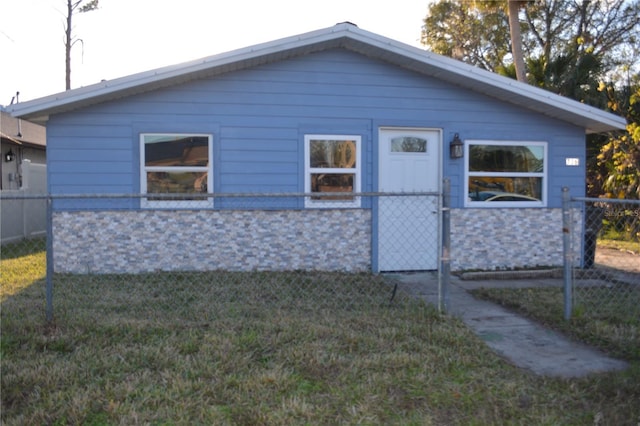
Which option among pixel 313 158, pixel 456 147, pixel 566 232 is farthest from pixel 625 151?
pixel 566 232

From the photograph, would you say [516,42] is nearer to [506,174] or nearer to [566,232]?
[506,174]

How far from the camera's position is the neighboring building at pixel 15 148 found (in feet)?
56.5

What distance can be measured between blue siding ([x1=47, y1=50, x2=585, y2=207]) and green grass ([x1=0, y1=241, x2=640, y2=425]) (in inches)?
108

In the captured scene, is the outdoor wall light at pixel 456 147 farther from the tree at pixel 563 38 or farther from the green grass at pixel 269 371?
the tree at pixel 563 38

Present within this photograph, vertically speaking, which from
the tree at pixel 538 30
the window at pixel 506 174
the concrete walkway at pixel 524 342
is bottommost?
the concrete walkway at pixel 524 342

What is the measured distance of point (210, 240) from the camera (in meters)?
8.40

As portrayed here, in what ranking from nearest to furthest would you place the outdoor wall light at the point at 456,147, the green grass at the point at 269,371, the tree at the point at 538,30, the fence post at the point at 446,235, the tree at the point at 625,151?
the green grass at the point at 269,371, the fence post at the point at 446,235, the outdoor wall light at the point at 456,147, the tree at the point at 625,151, the tree at the point at 538,30

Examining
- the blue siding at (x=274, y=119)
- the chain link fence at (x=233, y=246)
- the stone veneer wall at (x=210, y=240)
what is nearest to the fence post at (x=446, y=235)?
the chain link fence at (x=233, y=246)

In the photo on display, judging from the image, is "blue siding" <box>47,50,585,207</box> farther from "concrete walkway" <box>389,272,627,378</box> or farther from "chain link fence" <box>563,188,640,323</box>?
"concrete walkway" <box>389,272,627,378</box>

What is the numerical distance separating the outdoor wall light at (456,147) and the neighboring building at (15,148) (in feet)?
41.8

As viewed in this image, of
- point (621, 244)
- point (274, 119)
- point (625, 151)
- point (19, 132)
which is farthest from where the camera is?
point (19, 132)

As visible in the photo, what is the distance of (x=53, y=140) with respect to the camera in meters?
8.00

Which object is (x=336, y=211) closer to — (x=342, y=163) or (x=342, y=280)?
(x=342, y=163)

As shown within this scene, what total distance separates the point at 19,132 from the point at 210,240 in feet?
45.4
